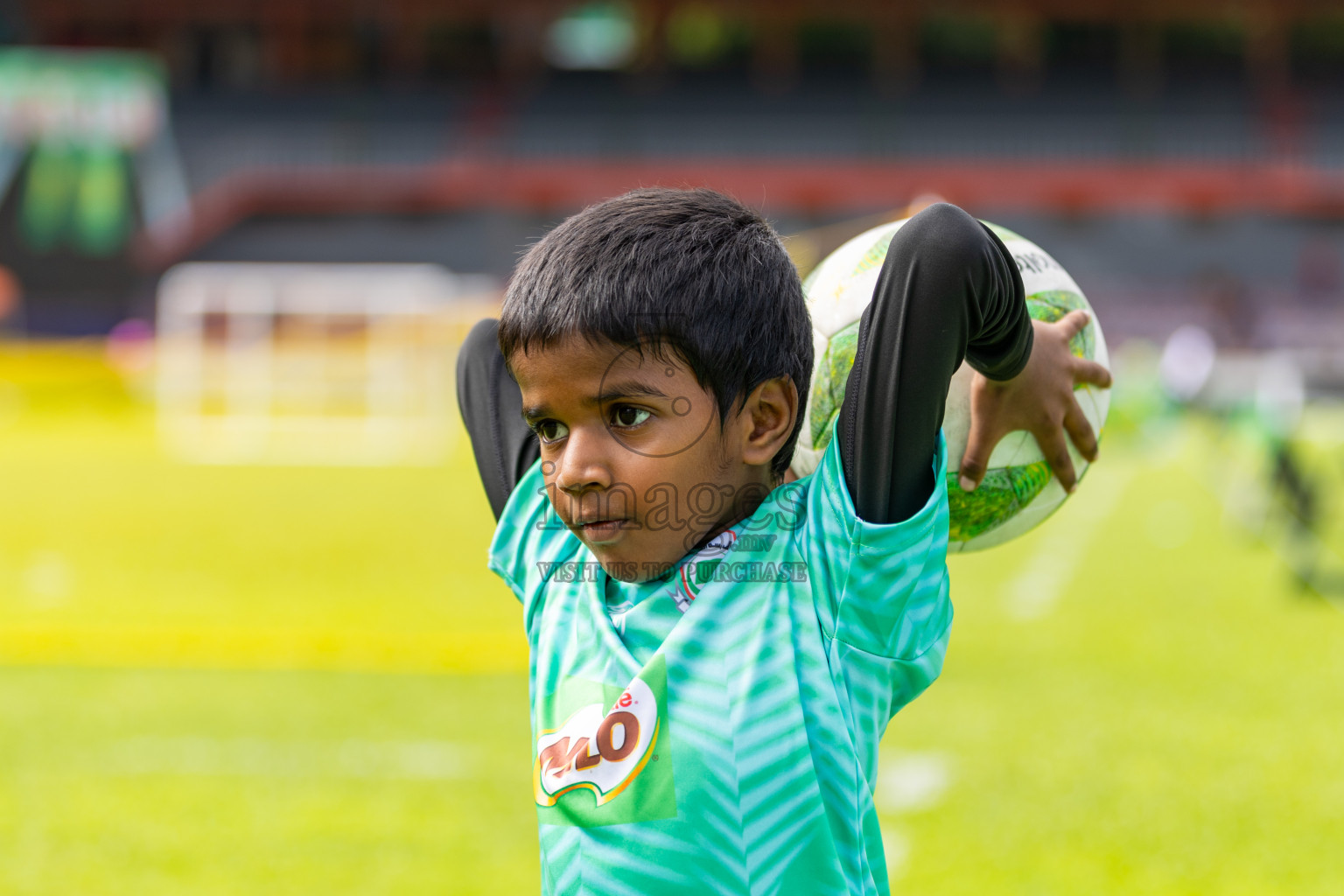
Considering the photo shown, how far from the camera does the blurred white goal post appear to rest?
16.5m

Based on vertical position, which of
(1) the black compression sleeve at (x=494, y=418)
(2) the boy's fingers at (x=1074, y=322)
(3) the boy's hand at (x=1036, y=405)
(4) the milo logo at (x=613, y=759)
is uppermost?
(2) the boy's fingers at (x=1074, y=322)

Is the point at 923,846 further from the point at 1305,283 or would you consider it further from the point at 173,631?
the point at 1305,283

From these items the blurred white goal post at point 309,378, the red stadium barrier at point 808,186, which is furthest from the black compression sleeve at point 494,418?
the red stadium barrier at point 808,186

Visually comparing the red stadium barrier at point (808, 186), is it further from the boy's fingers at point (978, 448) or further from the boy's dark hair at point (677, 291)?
the boy's dark hair at point (677, 291)

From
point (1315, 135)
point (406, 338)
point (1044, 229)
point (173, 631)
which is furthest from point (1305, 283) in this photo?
A: point (173, 631)

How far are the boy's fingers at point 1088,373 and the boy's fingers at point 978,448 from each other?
13 centimetres

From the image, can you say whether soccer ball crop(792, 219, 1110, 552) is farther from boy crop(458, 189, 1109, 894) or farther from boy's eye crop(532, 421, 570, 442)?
boy's eye crop(532, 421, 570, 442)

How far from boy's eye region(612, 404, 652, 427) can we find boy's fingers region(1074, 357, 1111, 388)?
20.9 inches

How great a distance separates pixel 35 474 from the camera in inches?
480

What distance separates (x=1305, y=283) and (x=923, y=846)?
24137 mm

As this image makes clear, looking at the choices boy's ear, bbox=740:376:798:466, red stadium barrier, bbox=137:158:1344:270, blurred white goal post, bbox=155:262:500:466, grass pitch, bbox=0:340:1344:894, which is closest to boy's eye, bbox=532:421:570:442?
boy's ear, bbox=740:376:798:466

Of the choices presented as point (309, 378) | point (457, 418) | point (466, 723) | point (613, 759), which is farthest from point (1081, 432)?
point (457, 418)

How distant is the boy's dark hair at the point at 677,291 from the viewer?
1.19m

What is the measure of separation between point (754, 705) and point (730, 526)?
0.18 metres
